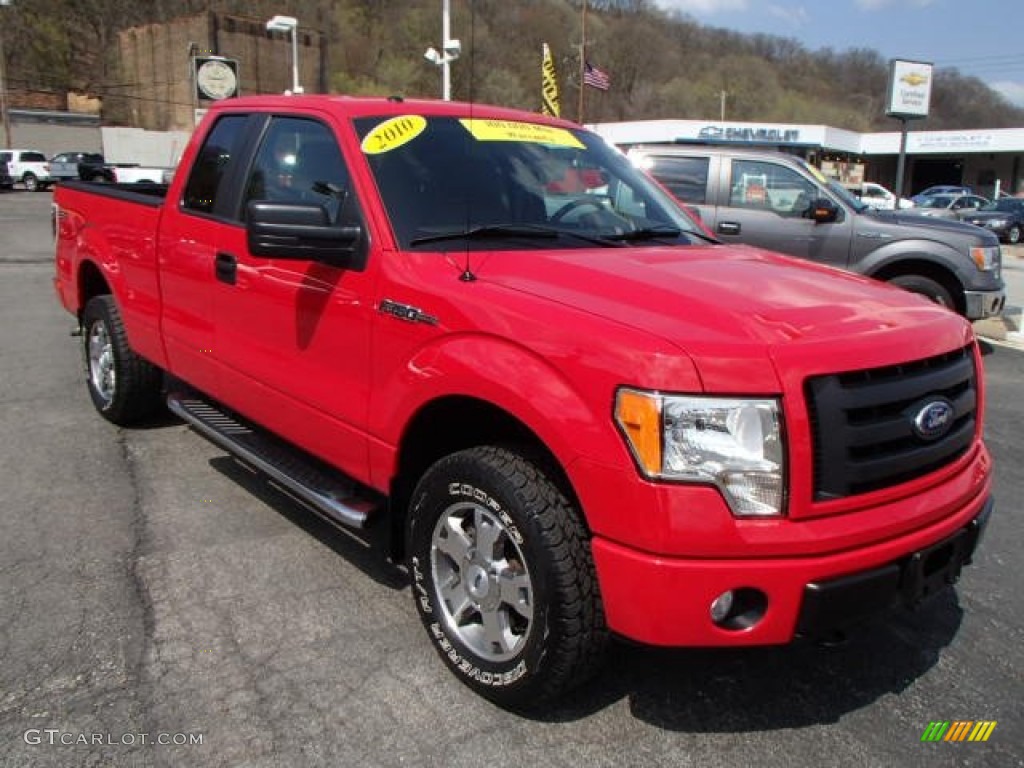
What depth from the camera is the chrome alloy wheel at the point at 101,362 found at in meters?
5.41

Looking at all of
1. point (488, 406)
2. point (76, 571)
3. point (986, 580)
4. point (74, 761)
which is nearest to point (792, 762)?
point (488, 406)

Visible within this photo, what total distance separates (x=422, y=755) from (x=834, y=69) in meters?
130

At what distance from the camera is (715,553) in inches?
86.4

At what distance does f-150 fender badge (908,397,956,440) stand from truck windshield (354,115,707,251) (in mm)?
1326

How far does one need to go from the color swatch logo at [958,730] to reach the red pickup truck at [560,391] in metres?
0.50

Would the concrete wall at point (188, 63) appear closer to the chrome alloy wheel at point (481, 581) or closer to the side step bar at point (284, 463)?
the side step bar at point (284, 463)

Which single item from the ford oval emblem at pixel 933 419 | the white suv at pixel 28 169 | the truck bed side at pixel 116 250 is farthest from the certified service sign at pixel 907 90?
the white suv at pixel 28 169

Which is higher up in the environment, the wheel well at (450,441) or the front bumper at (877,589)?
the wheel well at (450,441)

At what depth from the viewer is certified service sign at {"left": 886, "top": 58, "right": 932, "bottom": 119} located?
19.9 m

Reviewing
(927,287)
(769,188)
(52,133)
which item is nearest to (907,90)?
(769,188)

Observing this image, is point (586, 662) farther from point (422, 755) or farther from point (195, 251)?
point (195, 251)

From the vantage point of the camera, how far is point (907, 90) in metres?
20.1

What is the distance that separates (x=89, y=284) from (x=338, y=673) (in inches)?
157

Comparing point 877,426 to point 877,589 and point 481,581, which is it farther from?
point 481,581
